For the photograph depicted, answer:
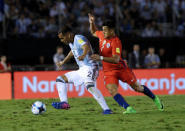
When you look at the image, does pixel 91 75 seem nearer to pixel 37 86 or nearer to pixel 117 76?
pixel 117 76

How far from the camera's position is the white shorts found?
10.4 meters

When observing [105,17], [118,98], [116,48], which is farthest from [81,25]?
[118,98]

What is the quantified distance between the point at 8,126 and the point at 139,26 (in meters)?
14.0

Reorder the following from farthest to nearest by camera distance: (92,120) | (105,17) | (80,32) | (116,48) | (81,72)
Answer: (105,17) → (80,32) → (81,72) → (116,48) → (92,120)

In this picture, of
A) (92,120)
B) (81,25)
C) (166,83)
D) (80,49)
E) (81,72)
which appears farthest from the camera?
(81,25)

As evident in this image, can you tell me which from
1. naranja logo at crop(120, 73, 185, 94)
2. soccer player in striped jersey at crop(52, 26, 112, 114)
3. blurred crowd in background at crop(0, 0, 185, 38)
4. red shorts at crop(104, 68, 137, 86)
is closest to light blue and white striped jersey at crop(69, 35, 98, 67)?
soccer player in striped jersey at crop(52, 26, 112, 114)

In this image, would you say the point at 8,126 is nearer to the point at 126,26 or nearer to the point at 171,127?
the point at 171,127

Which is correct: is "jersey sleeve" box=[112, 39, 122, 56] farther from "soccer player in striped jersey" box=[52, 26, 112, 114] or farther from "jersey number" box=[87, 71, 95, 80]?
"jersey number" box=[87, 71, 95, 80]

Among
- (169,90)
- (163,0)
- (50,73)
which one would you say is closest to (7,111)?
(50,73)

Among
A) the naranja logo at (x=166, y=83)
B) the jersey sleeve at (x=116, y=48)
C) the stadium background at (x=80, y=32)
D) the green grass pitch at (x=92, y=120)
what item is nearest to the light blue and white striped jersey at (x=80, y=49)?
the jersey sleeve at (x=116, y=48)

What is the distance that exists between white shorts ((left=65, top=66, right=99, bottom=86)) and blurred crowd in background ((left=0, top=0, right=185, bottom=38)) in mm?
10099

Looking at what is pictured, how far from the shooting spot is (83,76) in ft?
34.3

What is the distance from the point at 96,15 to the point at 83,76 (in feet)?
38.2

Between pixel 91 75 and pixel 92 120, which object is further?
pixel 91 75
